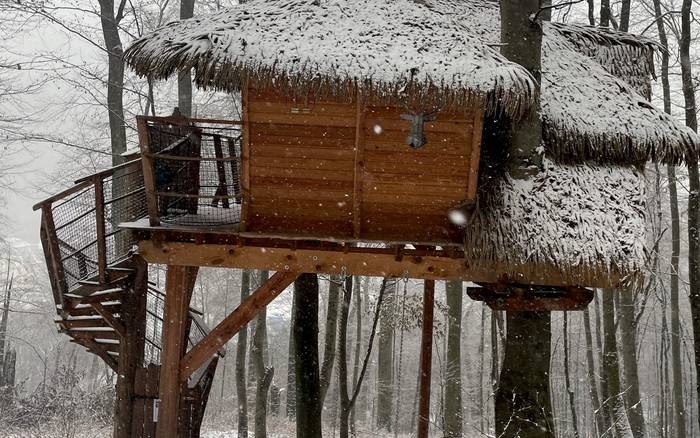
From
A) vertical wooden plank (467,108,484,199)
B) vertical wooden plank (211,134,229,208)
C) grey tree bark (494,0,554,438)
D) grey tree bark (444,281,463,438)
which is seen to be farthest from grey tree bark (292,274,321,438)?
vertical wooden plank (467,108,484,199)

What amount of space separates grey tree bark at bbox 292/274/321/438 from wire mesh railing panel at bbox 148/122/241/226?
1.83 meters

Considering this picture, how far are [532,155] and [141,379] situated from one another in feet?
19.0

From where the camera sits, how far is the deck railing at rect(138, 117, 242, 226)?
6520 millimetres

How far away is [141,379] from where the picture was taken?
28.1ft

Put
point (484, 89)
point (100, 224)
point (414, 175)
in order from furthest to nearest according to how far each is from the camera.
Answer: point (100, 224), point (414, 175), point (484, 89)

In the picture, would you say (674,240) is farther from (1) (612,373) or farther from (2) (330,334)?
(2) (330,334)

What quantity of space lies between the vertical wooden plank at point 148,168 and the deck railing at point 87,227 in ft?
2.19

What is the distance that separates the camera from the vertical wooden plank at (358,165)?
21.4 ft

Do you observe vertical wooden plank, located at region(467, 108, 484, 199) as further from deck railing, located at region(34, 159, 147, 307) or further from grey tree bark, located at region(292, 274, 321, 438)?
grey tree bark, located at region(292, 274, 321, 438)

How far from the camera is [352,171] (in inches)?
264

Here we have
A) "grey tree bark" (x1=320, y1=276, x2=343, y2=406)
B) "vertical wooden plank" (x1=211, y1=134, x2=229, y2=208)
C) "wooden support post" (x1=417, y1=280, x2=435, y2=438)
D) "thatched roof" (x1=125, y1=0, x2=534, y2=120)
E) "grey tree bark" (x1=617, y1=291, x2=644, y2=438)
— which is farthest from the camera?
"grey tree bark" (x1=617, y1=291, x2=644, y2=438)

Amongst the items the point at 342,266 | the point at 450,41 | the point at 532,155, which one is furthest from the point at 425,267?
the point at 450,41

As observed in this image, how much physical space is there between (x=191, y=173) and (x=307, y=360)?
11.6 feet

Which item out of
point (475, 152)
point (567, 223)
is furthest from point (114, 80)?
point (567, 223)
